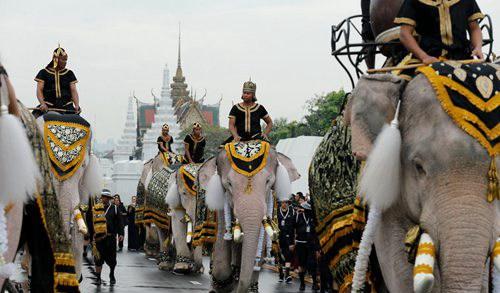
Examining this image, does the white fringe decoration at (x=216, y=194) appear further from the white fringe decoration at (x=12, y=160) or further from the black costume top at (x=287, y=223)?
the black costume top at (x=287, y=223)

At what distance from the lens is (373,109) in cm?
613

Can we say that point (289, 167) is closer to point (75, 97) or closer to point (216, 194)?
point (216, 194)

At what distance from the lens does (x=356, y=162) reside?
25.6 feet

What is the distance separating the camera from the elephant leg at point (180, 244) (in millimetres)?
20423

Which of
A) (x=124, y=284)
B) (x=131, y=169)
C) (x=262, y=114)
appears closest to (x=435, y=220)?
(x=262, y=114)

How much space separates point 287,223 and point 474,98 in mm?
15976

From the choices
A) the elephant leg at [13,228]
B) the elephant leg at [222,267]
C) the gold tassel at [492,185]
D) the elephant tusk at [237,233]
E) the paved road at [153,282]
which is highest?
the gold tassel at [492,185]

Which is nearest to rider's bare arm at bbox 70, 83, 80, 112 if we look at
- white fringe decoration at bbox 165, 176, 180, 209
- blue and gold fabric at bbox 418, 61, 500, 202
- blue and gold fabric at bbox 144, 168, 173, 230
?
blue and gold fabric at bbox 418, 61, 500, 202

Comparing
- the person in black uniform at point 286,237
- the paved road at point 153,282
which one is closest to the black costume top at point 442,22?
the paved road at point 153,282

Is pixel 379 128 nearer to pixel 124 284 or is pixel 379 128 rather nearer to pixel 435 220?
pixel 435 220

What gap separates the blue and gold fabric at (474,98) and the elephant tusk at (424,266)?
43cm

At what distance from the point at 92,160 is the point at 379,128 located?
17.9 ft

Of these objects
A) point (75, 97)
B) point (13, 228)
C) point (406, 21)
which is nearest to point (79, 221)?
point (75, 97)

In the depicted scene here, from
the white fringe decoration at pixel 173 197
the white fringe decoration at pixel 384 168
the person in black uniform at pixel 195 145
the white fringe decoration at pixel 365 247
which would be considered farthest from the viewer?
the white fringe decoration at pixel 173 197
